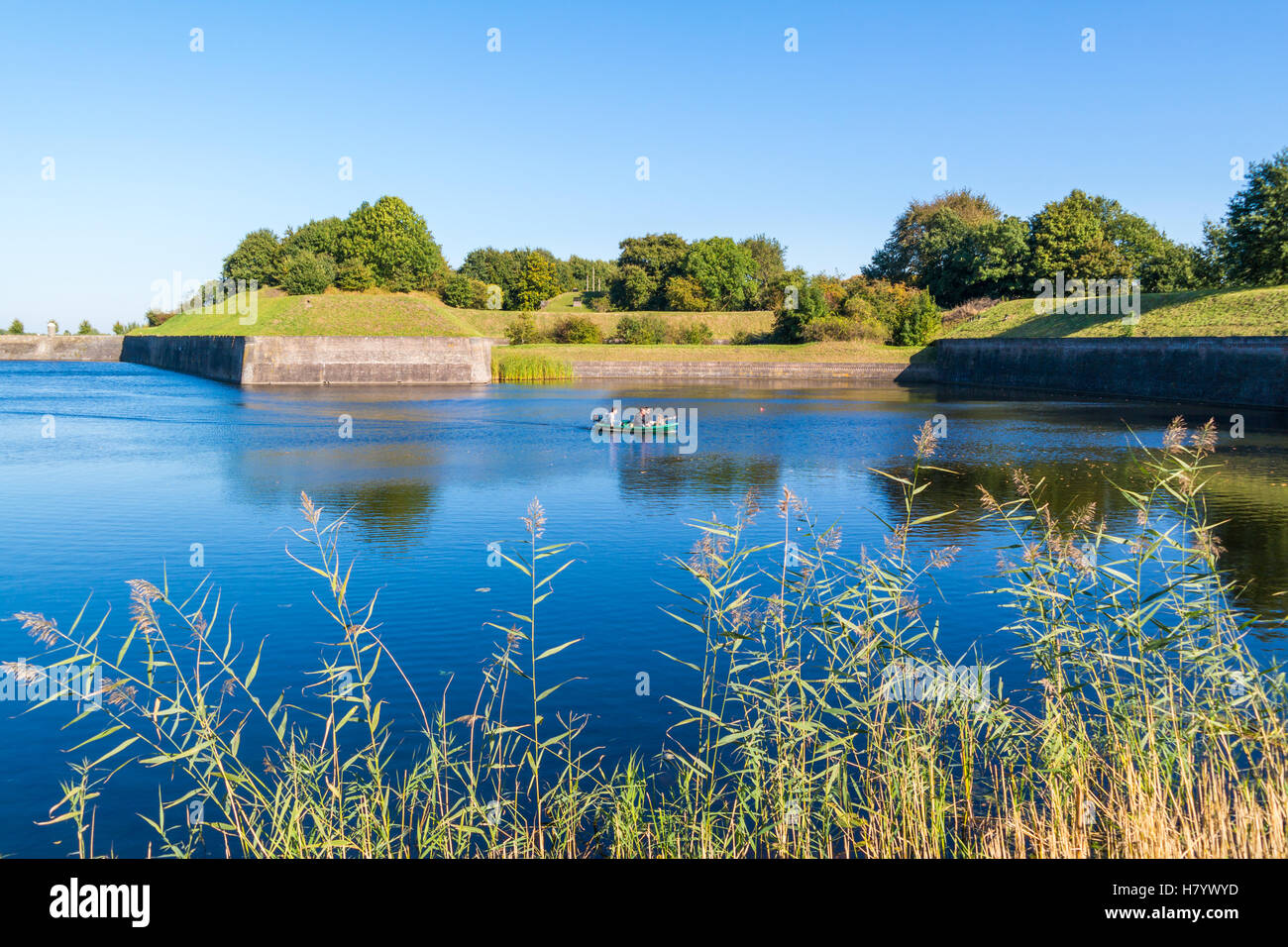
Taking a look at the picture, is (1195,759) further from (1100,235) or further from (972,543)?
(1100,235)

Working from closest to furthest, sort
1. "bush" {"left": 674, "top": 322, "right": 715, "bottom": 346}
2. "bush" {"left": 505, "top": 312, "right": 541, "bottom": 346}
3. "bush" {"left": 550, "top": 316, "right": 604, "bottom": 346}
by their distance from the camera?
1. "bush" {"left": 550, "top": 316, "right": 604, "bottom": 346}
2. "bush" {"left": 505, "top": 312, "right": 541, "bottom": 346}
3. "bush" {"left": 674, "top": 322, "right": 715, "bottom": 346}

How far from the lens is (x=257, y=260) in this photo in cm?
9975

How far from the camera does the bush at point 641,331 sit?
84188 mm

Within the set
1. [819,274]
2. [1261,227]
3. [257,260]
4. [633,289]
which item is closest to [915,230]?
[819,274]

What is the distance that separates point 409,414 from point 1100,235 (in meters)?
60.8

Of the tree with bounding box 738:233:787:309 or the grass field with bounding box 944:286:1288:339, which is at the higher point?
the tree with bounding box 738:233:787:309

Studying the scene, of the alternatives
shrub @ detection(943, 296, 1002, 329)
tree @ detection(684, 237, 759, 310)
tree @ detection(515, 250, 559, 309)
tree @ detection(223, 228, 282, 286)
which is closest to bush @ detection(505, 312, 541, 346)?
tree @ detection(515, 250, 559, 309)

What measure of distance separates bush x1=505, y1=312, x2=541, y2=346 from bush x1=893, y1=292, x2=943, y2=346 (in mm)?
30940

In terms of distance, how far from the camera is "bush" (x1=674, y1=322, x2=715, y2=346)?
278 ft

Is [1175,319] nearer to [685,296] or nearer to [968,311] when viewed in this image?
[968,311]

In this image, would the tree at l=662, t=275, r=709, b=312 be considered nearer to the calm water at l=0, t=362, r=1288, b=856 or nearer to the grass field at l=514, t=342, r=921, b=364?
the grass field at l=514, t=342, r=921, b=364
